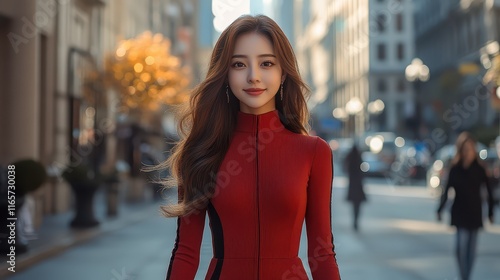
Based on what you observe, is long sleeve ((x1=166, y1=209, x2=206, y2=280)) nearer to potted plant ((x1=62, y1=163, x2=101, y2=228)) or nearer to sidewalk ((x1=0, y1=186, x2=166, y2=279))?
sidewalk ((x1=0, y1=186, x2=166, y2=279))

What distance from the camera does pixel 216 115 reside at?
11.1ft

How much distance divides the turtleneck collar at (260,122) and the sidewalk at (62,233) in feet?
22.8

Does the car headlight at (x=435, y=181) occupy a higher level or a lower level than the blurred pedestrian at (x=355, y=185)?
lower

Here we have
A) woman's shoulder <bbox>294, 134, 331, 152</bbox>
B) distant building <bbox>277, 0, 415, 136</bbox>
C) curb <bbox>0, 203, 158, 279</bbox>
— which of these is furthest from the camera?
distant building <bbox>277, 0, 415, 136</bbox>

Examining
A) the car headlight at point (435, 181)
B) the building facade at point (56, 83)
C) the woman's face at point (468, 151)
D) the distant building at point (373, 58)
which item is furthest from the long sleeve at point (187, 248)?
the distant building at point (373, 58)

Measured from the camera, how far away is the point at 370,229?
63.8ft

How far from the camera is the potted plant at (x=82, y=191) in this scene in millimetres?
18578

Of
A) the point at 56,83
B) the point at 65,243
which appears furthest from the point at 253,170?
the point at 56,83

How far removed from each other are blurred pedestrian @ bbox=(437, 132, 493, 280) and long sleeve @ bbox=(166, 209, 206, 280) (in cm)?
768

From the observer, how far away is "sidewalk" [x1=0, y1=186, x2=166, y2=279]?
13.2 metres

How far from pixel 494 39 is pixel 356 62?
49981mm

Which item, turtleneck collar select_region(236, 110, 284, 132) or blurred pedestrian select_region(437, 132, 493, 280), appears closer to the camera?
turtleneck collar select_region(236, 110, 284, 132)

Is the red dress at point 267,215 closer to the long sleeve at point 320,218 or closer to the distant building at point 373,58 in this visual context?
the long sleeve at point 320,218

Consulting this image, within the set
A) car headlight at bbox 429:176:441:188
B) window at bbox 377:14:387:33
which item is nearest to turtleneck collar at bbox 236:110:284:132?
car headlight at bbox 429:176:441:188
